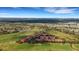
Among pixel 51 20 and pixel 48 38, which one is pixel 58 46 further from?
Answer: pixel 51 20

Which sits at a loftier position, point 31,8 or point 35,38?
point 31,8
